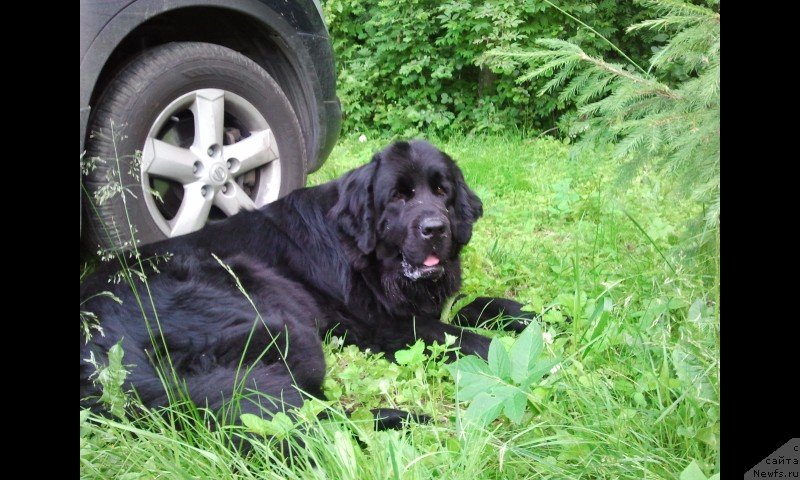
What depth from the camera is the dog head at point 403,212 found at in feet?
10.8

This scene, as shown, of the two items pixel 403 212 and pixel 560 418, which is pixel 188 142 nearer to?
pixel 403 212

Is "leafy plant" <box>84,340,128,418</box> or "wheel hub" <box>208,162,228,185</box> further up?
"wheel hub" <box>208,162,228,185</box>

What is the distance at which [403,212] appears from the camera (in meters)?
3.33

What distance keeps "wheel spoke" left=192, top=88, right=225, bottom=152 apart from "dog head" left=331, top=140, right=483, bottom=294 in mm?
706

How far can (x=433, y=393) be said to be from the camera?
264 centimetres

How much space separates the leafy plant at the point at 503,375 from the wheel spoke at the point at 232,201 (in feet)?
6.41

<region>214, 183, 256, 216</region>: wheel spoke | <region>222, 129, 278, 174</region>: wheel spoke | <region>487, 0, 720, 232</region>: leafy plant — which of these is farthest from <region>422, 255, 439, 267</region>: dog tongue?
<region>222, 129, 278, 174</region>: wheel spoke

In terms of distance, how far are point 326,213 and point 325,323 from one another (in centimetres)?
60

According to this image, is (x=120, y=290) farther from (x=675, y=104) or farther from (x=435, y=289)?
(x=675, y=104)

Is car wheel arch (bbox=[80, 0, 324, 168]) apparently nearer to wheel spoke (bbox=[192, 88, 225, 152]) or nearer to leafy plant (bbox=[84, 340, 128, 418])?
wheel spoke (bbox=[192, 88, 225, 152])

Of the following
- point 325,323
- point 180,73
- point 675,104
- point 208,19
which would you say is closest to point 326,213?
point 325,323

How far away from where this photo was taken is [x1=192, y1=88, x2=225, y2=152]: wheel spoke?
3469mm

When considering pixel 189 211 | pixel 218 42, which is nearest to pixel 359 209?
pixel 189 211

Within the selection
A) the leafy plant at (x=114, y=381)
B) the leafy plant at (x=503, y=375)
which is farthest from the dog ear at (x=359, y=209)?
the leafy plant at (x=114, y=381)
